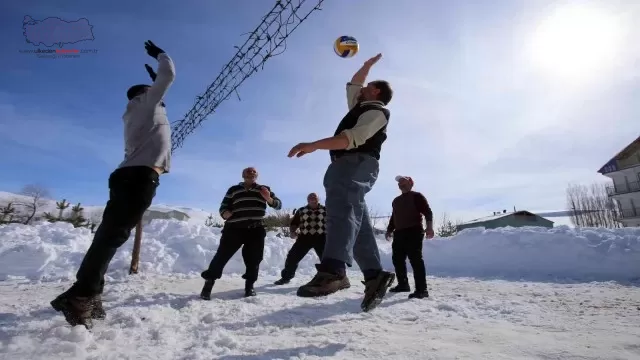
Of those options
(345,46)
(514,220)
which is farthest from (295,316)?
(514,220)

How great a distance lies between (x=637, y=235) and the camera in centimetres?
916

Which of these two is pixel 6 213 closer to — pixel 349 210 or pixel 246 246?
pixel 246 246

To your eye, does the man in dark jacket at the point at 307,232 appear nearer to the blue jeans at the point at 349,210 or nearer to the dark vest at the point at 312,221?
the dark vest at the point at 312,221

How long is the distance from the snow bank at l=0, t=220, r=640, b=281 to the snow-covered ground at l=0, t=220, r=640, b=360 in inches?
1.8

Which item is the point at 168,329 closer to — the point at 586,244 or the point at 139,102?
the point at 139,102

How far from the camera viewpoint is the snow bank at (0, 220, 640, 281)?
6.82m

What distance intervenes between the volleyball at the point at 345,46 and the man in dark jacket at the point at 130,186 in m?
2.58

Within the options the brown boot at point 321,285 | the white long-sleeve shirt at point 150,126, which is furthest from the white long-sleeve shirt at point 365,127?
the white long-sleeve shirt at point 150,126

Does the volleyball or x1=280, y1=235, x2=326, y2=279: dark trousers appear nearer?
the volleyball

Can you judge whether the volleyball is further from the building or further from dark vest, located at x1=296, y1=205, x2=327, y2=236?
the building

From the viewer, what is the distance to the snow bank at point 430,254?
6816 mm

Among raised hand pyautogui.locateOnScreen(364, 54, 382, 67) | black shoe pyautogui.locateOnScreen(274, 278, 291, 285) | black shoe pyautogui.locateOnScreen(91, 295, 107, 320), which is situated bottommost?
black shoe pyautogui.locateOnScreen(274, 278, 291, 285)

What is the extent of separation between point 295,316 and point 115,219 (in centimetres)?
183

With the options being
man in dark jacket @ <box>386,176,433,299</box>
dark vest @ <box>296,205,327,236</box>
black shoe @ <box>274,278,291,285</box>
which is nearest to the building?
man in dark jacket @ <box>386,176,433,299</box>
